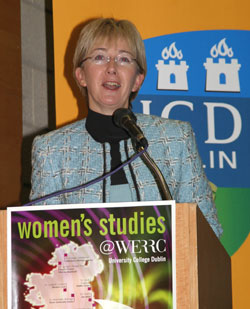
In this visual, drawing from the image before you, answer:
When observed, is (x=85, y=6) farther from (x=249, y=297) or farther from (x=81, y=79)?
(x=249, y=297)

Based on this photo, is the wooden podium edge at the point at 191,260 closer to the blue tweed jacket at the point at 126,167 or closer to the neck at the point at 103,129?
the blue tweed jacket at the point at 126,167

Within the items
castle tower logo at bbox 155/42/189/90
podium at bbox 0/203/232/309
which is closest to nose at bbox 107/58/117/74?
castle tower logo at bbox 155/42/189/90

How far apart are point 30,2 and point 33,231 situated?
2738 mm

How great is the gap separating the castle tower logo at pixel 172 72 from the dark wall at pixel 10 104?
98cm

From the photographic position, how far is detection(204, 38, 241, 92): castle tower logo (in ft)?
9.02

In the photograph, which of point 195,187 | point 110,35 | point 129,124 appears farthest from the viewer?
point 110,35

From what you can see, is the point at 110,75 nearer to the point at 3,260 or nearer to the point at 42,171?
the point at 42,171

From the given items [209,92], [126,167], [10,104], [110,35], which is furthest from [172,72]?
[10,104]

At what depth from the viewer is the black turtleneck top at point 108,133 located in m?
2.07

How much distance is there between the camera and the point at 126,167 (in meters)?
2.01

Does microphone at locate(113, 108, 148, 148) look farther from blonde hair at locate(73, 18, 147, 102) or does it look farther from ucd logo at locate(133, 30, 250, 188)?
ucd logo at locate(133, 30, 250, 188)

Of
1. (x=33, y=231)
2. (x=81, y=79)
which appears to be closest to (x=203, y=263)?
(x=33, y=231)

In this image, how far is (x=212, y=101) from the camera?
2736 mm

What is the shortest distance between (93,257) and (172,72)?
166 cm
